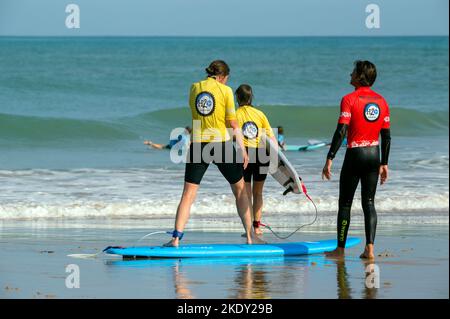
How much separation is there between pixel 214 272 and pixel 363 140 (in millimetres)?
1779

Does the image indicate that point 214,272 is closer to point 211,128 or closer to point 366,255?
point 211,128

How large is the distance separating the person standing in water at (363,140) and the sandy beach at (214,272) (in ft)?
1.76

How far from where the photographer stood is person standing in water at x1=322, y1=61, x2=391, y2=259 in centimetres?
887

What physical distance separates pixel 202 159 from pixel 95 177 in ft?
26.9

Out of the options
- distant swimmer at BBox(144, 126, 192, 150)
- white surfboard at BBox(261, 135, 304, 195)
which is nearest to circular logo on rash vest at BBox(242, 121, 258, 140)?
white surfboard at BBox(261, 135, 304, 195)

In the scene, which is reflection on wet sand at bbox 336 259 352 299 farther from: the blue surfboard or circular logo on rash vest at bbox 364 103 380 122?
circular logo on rash vest at bbox 364 103 380 122

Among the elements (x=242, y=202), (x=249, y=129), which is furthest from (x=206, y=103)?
(x=249, y=129)

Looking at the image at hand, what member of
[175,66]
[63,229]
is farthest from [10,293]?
[175,66]

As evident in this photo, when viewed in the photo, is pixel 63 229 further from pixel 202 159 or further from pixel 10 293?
pixel 10 293

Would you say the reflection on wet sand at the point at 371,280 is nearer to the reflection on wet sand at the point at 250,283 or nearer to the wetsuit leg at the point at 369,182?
the wetsuit leg at the point at 369,182

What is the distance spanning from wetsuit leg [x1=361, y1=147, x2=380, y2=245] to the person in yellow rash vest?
1354mm

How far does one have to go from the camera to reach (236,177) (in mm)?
9289
